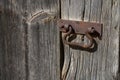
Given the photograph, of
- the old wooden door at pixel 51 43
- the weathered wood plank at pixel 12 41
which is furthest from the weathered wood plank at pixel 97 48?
the weathered wood plank at pixel 12 41

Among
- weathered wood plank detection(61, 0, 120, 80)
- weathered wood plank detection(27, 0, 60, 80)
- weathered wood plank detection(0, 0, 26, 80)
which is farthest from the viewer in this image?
weathered wood plank detection(0, 0, 26, 80)

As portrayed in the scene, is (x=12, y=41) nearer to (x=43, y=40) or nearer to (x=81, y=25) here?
(x=43, y=40)

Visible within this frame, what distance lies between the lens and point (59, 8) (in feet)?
6.00

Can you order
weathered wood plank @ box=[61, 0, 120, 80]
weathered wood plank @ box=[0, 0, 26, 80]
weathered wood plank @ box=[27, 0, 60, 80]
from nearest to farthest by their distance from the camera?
weathered wood plank @ box=[61, 0, 120, 80], weathered wood plank @ box=[27, 0, 60, 80], weathered wood plank @ box=[0, 0, 26, 80]

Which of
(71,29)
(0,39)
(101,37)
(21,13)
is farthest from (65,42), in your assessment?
(0,39)

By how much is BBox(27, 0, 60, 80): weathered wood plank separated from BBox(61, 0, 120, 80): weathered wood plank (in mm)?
64

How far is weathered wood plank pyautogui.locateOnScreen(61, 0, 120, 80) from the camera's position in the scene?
169 centimetres

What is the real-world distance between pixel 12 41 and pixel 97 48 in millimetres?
543

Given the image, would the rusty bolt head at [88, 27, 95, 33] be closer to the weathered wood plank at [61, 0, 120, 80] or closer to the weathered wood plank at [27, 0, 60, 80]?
the weathered wood plank at [61, 0, 120, 80]

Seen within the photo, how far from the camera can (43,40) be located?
1.93 metres

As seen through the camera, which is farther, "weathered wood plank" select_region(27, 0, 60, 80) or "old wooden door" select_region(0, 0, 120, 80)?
"weathered wood plank" select_region(27, 0, 60, 80)

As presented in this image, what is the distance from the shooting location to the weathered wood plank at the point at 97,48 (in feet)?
5.53

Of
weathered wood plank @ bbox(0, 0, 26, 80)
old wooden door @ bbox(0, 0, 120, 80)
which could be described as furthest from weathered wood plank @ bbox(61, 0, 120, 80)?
weathered wood plank @ bbox(0, 0, 26, 80)

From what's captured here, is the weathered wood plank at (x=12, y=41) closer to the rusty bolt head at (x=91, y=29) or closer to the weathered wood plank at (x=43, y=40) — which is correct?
the weathered wood plank at (x=43, y=40)
